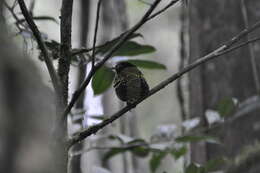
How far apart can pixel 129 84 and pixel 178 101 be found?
2187mm

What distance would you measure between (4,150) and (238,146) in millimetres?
3069

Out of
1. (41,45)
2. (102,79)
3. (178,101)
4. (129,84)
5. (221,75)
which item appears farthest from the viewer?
(178,101)

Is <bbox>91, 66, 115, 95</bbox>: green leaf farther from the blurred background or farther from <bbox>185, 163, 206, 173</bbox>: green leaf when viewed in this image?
<bbox>185, 163, 206, 173</bbox>: green leaf

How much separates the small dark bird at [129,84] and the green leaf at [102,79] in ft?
0.13

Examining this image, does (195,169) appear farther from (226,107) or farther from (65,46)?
(65,46)

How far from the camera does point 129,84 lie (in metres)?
2.23

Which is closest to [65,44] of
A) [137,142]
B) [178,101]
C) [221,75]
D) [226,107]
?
[137,142]

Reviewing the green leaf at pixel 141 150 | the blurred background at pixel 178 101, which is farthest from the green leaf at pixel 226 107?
the green leaf at pixel 141 150

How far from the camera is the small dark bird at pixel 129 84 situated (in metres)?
2.16

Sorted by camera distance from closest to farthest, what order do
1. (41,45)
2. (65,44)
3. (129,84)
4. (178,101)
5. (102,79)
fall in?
(41,45) < (65,44) < (129,84) < (102,79) < (178,101)

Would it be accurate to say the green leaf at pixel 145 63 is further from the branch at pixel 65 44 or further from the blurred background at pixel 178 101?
the branch at pixel 65 44

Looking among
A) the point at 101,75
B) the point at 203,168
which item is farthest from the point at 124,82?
the point at 203,168

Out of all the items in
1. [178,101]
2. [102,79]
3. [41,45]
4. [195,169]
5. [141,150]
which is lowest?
[195,169]

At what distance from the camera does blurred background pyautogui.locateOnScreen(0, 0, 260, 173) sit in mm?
714
